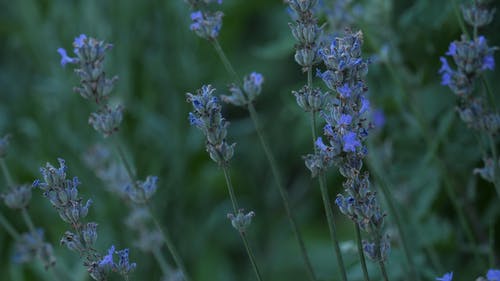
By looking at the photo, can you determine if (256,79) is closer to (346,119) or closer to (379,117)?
(346,119)

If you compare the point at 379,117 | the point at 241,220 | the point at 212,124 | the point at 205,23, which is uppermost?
the point at 379,117

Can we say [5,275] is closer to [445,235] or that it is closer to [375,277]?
[375,277]

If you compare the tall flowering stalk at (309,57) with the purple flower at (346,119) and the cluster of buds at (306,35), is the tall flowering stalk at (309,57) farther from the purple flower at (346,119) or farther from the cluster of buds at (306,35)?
the purple flower at (346,119)

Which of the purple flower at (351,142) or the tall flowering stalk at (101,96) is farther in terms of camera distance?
the tall flowering stalk at (101,96)

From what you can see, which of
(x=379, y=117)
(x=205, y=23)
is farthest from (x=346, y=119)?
(x=379, y=117)

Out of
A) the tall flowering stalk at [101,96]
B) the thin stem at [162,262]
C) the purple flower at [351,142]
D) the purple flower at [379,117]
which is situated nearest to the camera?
the purple flower at [351,142]

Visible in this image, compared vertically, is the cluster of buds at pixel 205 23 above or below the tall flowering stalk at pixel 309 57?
above

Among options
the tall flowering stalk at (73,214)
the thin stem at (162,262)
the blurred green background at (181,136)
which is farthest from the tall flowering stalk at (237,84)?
the blurred green background at (181,136)

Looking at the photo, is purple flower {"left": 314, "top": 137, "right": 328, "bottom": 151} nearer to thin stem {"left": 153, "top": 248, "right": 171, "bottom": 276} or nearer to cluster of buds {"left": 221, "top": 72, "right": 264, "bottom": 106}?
cluster of buds {"left": 221, "top": 72, "right": 264, "bottom": 106}
